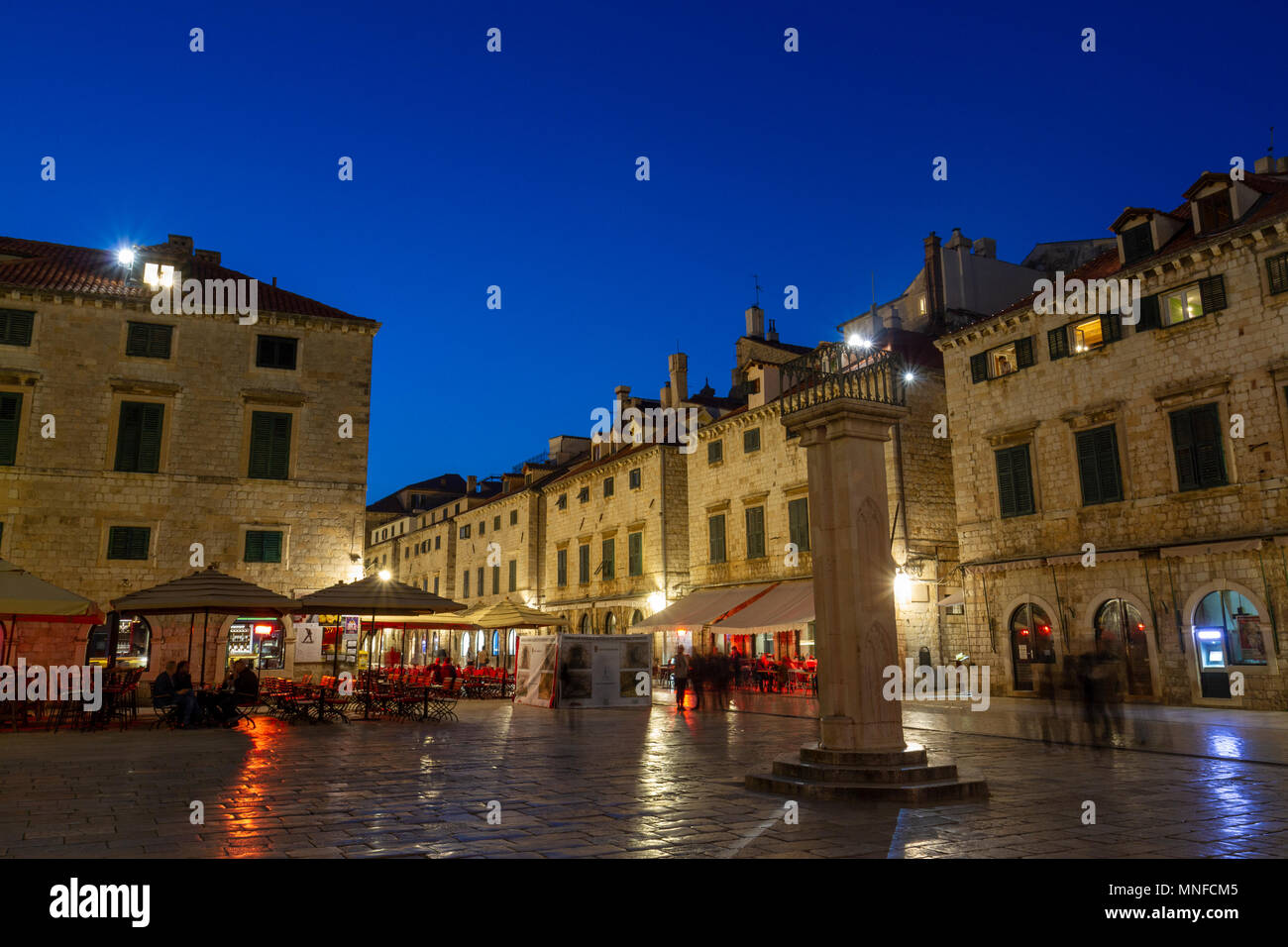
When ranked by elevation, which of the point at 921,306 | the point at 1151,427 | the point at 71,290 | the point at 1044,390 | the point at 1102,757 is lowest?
the point at 1102,757

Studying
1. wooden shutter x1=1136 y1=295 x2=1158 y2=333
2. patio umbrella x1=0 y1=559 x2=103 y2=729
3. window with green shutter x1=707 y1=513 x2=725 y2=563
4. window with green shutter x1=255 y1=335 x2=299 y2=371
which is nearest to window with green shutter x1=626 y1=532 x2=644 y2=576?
window with green shutter x1=707 y1=513 x2=725 y2=563

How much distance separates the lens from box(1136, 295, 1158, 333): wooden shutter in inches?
833

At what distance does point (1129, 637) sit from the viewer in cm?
2141

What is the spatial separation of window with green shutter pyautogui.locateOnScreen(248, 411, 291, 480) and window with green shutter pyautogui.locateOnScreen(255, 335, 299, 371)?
5.02 ft

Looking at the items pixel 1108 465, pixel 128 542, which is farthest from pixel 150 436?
pixel 1108 465

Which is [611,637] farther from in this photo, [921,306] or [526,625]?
[921,306]

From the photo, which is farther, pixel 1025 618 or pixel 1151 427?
pixel 1025 618

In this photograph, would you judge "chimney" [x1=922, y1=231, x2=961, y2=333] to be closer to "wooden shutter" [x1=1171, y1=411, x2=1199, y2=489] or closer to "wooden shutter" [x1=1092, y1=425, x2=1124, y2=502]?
"wooden shutter" [x1=1092, y1=425, x2=1124, y2=502]

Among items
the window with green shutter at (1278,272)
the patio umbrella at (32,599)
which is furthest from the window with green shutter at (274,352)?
the window with green shutter at (1278,272)

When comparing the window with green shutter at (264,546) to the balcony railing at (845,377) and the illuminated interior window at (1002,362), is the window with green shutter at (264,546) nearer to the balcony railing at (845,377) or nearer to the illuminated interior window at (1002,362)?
the balcony railing at (845,377)

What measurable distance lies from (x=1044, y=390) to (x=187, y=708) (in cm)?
2133

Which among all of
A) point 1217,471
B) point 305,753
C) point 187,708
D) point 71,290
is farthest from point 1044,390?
point 71,290

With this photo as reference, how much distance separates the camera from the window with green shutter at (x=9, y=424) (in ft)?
80.2
